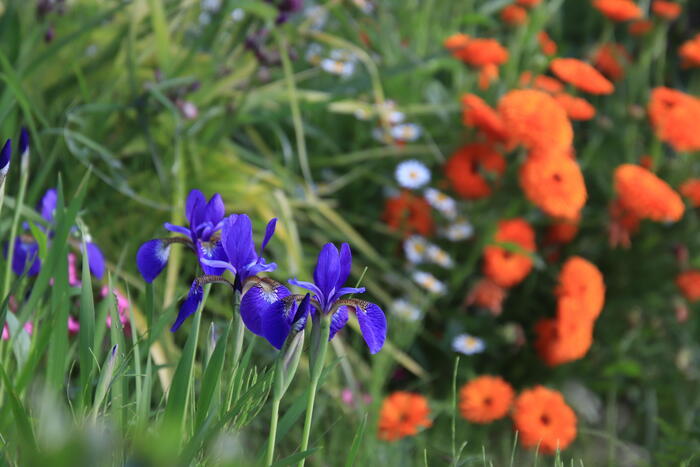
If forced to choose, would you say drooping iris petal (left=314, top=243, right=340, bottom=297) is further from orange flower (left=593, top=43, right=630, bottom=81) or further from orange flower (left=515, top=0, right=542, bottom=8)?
orange flower (left=593, top=43, right=630, bottom=81)

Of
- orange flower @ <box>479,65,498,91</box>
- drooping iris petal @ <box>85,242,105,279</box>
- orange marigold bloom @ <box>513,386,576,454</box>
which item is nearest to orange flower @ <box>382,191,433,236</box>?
orange flower @ <box>479,65,498,91</box>

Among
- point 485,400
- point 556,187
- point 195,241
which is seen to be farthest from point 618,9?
point 195,241

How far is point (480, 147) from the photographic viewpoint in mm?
2389

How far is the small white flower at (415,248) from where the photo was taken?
7.72 feet

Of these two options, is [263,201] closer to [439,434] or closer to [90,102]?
[90,102]

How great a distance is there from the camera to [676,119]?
8.00ft

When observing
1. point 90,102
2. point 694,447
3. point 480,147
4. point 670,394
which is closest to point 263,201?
point 90,102

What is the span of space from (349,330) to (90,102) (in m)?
0.89

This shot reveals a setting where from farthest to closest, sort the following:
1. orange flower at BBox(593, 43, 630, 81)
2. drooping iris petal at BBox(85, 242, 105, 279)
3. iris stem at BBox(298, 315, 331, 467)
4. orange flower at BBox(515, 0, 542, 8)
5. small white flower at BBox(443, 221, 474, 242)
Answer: orange flower at BBox(593, 43, 630, 81) < orange flower at BBox(515, 0, 542, 8) < small white flower at BBox(443, 221, 474, 242) < drooping iris petal at BBox(85, 242, 105, 279) < iris stem at BBox(298, 315, 331, 467)

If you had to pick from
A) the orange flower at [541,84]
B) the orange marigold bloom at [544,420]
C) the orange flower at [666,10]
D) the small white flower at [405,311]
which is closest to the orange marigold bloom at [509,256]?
the small white flower at [405,311]

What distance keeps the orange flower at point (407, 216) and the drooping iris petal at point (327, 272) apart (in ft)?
5.38

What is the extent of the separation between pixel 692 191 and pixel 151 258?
1.94 metres

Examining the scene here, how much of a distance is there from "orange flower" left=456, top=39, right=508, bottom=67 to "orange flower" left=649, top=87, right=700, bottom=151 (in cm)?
48

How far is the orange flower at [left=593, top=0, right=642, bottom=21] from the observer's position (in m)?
2.75
